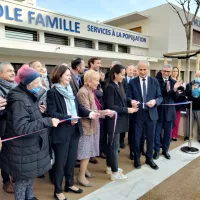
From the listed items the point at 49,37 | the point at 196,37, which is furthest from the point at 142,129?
the point at 196,37

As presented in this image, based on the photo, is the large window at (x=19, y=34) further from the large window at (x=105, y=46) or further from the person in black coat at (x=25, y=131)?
the person in black coat at (x=25, y=131)

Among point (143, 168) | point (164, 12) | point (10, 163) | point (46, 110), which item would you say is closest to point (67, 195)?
point (10, 163)

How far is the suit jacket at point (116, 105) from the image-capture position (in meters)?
2.96

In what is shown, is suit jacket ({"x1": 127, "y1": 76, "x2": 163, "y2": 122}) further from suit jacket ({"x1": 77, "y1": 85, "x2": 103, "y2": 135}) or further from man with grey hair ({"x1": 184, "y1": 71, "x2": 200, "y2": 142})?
man with grey hair ({"x1": 184, "y1": 71, "x2": 200, "y2": 142})

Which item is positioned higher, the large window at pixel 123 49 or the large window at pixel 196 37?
the large window at pixel 196 37

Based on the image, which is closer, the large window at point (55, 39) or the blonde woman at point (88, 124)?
the blonde woman at point (88, 124)

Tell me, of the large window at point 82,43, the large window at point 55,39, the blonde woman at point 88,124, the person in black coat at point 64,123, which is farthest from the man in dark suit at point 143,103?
the large window at point 82,43

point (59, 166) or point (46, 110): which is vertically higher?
point (46, 110)

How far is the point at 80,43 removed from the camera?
13766 millimetres

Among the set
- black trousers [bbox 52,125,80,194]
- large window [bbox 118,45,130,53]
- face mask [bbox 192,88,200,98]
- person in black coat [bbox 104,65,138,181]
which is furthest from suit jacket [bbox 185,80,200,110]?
large window [bbox 118,45,130,53]

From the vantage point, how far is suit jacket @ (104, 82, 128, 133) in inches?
117

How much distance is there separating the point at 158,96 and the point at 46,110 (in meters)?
2.07

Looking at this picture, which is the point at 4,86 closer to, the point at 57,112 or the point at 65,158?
the point at 57,112

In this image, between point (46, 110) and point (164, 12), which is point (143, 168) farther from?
point (164, 12)
